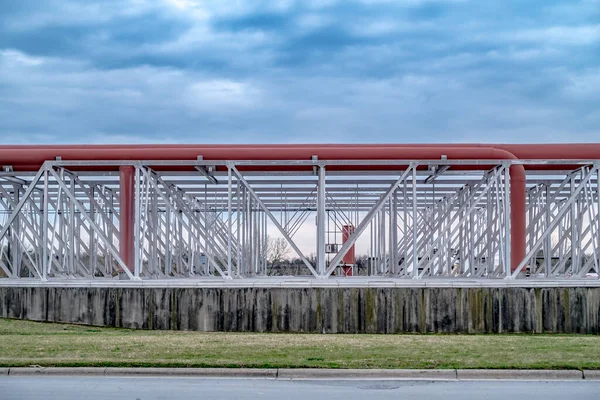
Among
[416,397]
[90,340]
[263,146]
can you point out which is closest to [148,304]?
[90,340]

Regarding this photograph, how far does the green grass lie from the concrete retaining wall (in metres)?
2.62

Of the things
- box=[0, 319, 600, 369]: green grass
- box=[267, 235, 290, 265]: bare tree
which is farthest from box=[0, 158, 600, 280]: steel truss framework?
box=[267, 235, 290, 265]: bare tree

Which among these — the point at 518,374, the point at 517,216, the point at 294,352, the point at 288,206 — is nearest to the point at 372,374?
the point at 518,374

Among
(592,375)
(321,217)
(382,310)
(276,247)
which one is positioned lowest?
(592,375)

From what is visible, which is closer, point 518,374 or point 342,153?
point 518,374

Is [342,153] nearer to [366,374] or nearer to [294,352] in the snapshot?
[294,352]

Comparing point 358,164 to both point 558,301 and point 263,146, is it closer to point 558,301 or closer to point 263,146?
point 263,146

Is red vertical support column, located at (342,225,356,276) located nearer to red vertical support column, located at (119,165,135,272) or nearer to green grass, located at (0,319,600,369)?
red vertical support column, located at (119,165,135,272)

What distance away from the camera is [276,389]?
11430 mm

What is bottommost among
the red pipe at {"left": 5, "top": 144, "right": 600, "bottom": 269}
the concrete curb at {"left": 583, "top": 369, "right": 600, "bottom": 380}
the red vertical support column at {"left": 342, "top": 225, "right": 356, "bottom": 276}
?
the concrete curb at {"left": 583, "top": 369, "right": 600, "bottom": 380}

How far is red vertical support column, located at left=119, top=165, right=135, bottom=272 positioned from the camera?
2456cm

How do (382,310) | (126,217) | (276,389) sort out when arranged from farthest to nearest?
(126,217), (382,310), (276,389)

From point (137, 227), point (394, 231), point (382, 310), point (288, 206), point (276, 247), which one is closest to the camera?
point (382, 310)

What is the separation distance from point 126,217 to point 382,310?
28.6 ft
